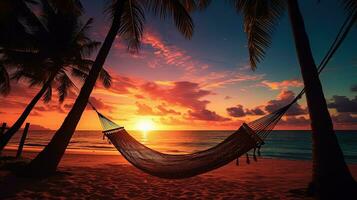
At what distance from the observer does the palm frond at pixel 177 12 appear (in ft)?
16.1

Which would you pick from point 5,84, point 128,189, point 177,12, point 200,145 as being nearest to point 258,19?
point 177,12

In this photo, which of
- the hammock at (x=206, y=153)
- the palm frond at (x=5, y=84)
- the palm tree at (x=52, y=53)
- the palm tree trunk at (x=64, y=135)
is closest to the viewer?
the hammock at (x=206, y=153)

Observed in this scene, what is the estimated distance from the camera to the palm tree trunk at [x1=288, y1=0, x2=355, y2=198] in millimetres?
2945

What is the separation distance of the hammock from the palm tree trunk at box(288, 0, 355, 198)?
21 cm

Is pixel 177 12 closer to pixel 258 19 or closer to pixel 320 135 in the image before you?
pixel 258 19

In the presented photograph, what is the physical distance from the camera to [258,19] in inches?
167

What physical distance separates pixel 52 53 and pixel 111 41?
123 inches

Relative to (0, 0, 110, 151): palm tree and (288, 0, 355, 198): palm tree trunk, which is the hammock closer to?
(288, 0, 355, 198): palm tree trunk

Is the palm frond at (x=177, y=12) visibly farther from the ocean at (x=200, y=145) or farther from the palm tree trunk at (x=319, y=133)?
the ocean at (x=200, y=145)

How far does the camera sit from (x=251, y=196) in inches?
146

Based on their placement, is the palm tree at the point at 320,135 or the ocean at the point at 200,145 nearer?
the palm tree at the point at 320,135

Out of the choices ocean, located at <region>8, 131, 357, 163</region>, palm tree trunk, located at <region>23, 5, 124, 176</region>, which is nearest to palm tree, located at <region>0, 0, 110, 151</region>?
palm tree trunk, located at <region>23, 5, 124, 176</region>

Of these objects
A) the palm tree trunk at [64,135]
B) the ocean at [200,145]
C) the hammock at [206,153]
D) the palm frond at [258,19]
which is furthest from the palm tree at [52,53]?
the ocean at [200,145]

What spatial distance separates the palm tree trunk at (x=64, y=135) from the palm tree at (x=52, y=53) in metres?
2.22
